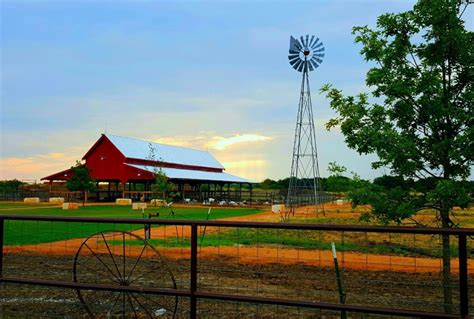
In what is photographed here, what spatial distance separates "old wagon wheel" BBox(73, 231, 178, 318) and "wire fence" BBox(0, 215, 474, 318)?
25mm

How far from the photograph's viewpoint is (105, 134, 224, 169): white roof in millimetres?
50147

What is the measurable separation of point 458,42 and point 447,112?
43.0 inches

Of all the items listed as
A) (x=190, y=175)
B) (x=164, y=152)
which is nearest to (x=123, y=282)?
(x=190, y=175)

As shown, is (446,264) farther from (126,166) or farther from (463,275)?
(126,166)

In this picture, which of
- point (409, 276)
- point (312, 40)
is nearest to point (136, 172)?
point (312, 40)

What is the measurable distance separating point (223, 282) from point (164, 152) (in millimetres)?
47906

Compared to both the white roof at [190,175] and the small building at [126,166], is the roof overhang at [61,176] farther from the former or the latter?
the white roof at [190,175]

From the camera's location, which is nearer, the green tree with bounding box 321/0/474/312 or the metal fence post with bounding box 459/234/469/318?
the metal fence post with bounding box 459/234/469/318

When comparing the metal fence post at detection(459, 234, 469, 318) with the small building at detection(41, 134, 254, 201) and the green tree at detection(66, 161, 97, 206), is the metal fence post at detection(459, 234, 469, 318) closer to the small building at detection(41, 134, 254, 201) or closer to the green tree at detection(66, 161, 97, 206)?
the small building at detection(41, 134, 254, 201)

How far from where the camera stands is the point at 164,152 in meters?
57.1

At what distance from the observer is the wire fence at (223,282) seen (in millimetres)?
4410

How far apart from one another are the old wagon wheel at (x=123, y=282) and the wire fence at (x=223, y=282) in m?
0.03

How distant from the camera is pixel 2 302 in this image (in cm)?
791

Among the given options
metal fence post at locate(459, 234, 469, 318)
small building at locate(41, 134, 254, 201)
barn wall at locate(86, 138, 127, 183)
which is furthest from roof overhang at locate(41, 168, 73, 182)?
metal fence post at locate(459, 234, 469, 318)
